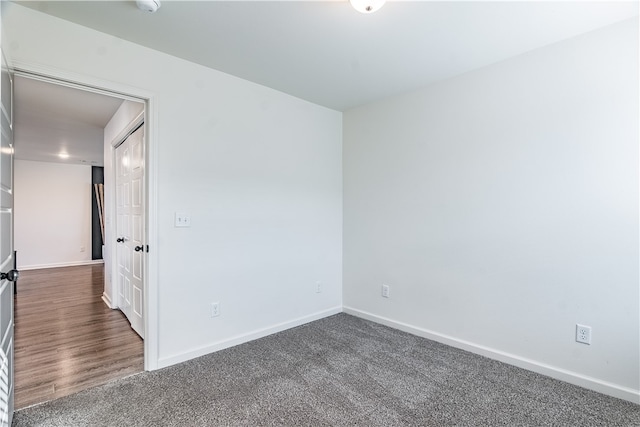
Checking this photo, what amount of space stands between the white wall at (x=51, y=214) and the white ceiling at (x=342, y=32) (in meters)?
5.07

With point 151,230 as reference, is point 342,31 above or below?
above

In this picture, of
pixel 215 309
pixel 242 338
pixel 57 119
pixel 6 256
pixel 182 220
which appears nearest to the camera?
pixel 6 256

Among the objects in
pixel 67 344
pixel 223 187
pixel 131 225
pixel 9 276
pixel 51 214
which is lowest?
pixel 67 344

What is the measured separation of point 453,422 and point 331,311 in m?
1.95

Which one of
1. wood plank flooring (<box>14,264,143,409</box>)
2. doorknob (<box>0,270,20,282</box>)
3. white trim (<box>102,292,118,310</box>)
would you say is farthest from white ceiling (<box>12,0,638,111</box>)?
white trim (<box>102,292,118,310</box>)

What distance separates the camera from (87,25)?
203 centimetres

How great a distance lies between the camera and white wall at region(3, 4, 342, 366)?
2.14 m

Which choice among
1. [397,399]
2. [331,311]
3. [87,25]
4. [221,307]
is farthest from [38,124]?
[397,399]

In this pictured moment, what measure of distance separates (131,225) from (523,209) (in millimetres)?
3659

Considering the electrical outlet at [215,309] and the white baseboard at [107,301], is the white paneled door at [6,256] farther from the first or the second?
the white baseboard at [107,301]

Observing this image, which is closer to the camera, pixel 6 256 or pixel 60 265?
pixel 6 256

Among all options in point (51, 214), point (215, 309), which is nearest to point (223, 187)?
point (215, 309)

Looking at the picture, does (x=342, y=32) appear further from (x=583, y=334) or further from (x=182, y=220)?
(x=583, y=334)

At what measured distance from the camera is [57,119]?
12.6ft
